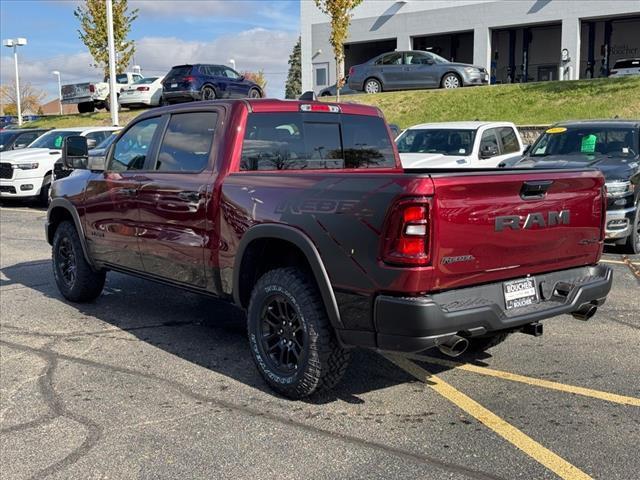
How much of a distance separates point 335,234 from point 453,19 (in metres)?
34.6

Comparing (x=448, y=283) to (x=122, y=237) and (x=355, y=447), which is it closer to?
(x=355, y=447)

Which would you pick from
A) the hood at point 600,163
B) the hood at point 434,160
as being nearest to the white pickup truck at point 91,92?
the hood at point 434,160

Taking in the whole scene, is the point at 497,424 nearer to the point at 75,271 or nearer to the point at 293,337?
the point at 293,337

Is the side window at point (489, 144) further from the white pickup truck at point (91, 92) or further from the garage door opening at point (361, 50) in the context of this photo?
the garage door opening at point (361, 50)

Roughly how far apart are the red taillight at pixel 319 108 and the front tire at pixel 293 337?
152cm

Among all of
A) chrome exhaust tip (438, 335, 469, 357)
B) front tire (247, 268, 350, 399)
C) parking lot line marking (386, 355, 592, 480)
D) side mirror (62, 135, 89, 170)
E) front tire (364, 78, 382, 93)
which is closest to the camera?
parking lot line marking (386, 355, 592, 480)

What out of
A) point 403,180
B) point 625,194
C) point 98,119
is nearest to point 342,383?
point 403,180

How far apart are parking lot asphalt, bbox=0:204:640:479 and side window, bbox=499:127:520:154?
6.98 meters

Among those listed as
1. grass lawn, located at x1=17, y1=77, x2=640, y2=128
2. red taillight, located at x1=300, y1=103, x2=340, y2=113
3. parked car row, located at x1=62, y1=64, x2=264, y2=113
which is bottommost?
red taillight, located at x1=300, y1=103, x2=340, y2=113

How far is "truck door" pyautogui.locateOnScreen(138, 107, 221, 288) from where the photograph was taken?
200 inches

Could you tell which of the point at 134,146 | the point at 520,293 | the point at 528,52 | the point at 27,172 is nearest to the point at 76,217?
the point at 134,146

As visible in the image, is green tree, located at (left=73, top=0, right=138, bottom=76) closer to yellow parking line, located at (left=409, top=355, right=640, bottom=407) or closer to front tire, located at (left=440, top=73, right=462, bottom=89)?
front tire, located at (left=440, top=73, right=462, bottom=89)

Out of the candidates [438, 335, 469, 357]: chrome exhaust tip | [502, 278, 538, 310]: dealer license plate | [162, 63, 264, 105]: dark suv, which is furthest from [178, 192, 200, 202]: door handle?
[162, 63, 264, 105]: dark suv

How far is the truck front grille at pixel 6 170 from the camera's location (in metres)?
15.7
